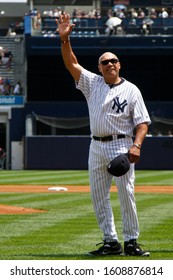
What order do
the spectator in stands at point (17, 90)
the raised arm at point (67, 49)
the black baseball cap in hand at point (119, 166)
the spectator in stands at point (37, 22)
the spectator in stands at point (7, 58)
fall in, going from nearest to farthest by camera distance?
1. the black baseball cap in hand at point (119, 166)
2. the raised arm at point (67, 49)
3. the spectator in stands at point (37, 22)
4. the spectator in stands at point (17, 90)
5. the spectator in stands at point (7, 58)

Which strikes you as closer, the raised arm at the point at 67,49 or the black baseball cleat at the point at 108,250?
the black baseball cleat at the point at 108,250

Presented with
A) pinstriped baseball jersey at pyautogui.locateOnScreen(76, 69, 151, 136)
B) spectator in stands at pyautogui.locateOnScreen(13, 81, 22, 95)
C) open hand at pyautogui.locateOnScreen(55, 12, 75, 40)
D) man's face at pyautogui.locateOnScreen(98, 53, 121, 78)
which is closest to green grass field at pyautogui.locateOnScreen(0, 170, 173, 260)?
pinstriped baseball jersey at pyautogui.locateOnScreen(76, 69, 151, 136)

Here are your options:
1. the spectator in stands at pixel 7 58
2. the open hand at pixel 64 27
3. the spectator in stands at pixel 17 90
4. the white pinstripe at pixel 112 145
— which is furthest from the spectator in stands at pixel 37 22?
the white pinstripe at pixel 112 145

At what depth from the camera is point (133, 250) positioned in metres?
8.07

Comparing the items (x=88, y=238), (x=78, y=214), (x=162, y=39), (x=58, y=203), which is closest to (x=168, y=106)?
(x=162, y=39)

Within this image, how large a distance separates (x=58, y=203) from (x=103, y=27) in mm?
26990

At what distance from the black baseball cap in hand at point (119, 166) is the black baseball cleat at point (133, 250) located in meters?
0.72

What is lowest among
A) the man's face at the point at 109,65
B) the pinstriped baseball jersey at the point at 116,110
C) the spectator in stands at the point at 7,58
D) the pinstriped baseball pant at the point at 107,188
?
the spectator in stands at the point at 7,58

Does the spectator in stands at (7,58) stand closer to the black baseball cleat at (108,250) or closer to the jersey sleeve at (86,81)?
the jersey sleeve at (86,81)

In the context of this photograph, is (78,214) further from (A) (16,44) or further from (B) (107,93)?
(A) (16,44)

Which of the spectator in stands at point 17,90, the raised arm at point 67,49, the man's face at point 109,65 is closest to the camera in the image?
the man's face at point 109,65

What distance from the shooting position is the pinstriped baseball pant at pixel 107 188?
26.5 feet

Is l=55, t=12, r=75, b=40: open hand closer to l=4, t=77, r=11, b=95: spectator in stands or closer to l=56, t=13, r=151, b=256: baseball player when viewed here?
l=56, t=13, r=151, b=256: baseball player

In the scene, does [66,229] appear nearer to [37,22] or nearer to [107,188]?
[107,188]
